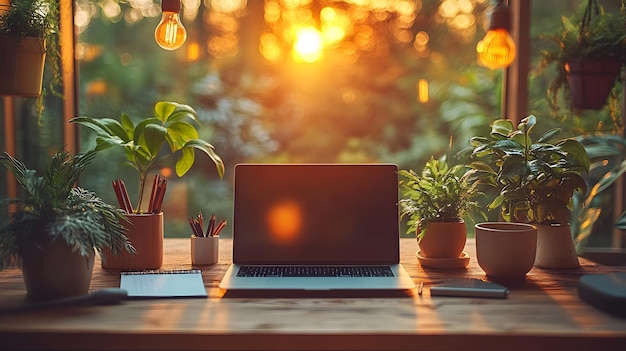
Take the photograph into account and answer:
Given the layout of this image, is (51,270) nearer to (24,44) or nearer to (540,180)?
(24,44)

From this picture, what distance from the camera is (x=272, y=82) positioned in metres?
3.69

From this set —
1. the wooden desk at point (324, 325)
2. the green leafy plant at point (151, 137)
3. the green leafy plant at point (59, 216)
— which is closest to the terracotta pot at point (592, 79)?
the wooden desk at point (324, 325)

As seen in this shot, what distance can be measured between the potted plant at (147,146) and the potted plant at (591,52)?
1146mm

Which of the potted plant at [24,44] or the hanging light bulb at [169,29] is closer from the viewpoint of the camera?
the potted plant at [24,44]

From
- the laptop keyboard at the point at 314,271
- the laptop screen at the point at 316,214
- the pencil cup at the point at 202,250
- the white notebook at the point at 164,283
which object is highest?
the laptop screen at the point at 316,214

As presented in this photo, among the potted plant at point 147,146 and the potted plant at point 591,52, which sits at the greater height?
the potted plant at point 591,52

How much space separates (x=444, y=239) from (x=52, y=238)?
3.33 feet

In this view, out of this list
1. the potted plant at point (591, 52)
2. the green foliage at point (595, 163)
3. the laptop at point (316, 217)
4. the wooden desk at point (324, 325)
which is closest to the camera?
the wooden desk at point (324, 325)

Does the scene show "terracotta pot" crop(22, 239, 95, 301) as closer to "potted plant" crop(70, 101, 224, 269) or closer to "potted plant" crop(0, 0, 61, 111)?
"potted plant" crop(70, 101, 224, 269)

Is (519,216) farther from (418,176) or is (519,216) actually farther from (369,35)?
(369,35)

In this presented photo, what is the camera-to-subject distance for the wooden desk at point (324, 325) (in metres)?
1.18

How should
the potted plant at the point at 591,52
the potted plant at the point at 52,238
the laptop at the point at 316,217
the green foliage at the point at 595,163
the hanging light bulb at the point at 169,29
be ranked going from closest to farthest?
the potted plant at the point at 52,238 → the laptop at the point at 316,217 → the hanging light bulb at the point at 169,29 → the potted plant at the point at 591,52 → the green foliage at the point at 595,163

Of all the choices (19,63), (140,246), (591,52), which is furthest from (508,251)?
(19,63)

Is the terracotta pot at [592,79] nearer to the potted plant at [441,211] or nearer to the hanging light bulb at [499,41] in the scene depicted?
the hanging light bulb at [499,41]
